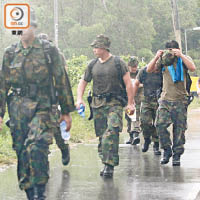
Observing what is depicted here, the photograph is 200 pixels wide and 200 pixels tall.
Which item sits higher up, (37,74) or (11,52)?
(11,52)

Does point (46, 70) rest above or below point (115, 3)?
below

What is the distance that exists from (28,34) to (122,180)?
9.16ft

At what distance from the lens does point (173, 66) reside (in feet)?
32.5

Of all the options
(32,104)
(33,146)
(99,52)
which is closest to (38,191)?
(33,146)

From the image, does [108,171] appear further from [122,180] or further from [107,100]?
[107,100]

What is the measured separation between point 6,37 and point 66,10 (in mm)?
7859

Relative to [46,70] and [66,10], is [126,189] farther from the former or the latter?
[66,10]

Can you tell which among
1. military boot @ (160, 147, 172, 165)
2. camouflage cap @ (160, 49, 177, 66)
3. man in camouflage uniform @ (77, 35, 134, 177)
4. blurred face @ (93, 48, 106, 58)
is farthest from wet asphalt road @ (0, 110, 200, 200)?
blurred face @ (93, 48, 106, 58)

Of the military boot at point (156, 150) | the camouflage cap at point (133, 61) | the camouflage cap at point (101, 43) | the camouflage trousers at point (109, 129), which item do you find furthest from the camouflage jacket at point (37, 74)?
the camouflage cap at point (133, 61)

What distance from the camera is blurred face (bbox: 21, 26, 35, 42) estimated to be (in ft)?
21.8

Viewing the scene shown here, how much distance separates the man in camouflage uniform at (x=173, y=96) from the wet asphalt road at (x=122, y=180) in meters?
0.45

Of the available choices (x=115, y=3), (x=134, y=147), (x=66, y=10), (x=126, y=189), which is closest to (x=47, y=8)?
(x=66, y=10)

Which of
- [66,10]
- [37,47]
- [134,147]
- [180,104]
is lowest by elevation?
[134,147]

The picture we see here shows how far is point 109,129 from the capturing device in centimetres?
905
